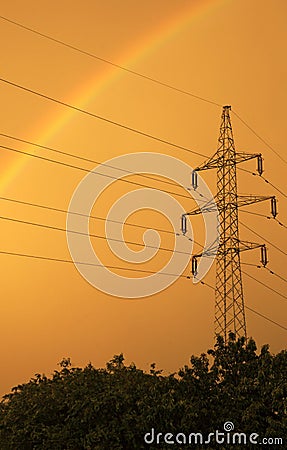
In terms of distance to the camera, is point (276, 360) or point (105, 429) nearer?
point (105, 429)

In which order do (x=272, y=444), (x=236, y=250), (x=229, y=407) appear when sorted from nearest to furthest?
(x=272, y=444), (x=229, y=407), (x=236, y=250)

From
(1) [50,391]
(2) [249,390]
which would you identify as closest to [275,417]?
(2) [249,390]

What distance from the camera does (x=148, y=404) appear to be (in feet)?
102

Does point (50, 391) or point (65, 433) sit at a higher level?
point (50, 391)

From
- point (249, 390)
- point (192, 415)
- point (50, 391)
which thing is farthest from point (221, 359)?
point (50, 391)

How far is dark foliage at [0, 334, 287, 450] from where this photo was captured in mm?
30531

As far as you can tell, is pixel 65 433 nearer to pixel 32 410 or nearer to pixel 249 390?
pixel 32 410

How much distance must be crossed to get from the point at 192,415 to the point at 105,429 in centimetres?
317

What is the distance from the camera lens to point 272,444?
30172mm

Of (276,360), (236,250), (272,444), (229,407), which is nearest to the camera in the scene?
(272,444)

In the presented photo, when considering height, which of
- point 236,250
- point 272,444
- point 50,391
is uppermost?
point 236,250

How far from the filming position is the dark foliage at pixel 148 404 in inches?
1202

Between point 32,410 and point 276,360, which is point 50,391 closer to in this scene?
point 32,410

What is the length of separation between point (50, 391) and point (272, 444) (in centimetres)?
923
